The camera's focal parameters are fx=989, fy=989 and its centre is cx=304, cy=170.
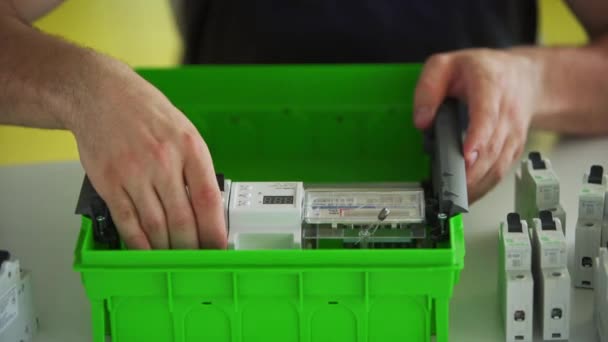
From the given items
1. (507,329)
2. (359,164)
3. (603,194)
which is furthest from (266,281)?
(359,164)

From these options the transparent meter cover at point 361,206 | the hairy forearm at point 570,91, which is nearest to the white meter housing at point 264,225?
the transparent meter cover at point 361,206

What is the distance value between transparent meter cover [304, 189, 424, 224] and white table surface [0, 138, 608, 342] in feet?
0.43

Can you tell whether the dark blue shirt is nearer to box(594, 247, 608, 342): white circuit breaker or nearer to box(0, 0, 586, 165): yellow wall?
box(0, 0, 586, 165): yellow wall

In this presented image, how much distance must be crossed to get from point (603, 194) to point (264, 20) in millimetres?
780

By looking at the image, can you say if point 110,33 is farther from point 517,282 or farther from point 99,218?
point 517,282

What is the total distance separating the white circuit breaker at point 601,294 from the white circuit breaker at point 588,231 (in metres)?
0.07

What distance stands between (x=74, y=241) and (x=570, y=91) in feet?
2.44

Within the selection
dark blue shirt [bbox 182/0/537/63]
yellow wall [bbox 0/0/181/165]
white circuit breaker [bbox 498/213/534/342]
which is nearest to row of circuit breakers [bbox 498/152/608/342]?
white circuit breaker [bbox 498/213/534/342]

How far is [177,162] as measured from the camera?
1.01m

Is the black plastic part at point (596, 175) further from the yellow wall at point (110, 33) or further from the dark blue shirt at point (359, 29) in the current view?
the yellow wall at point (110, 33)

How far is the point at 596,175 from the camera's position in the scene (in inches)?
44.9

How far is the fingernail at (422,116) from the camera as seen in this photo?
4.31 ft

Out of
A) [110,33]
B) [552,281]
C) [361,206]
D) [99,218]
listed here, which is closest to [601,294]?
[552,281]

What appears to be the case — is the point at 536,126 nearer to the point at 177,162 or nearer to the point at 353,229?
the point at 353,229
